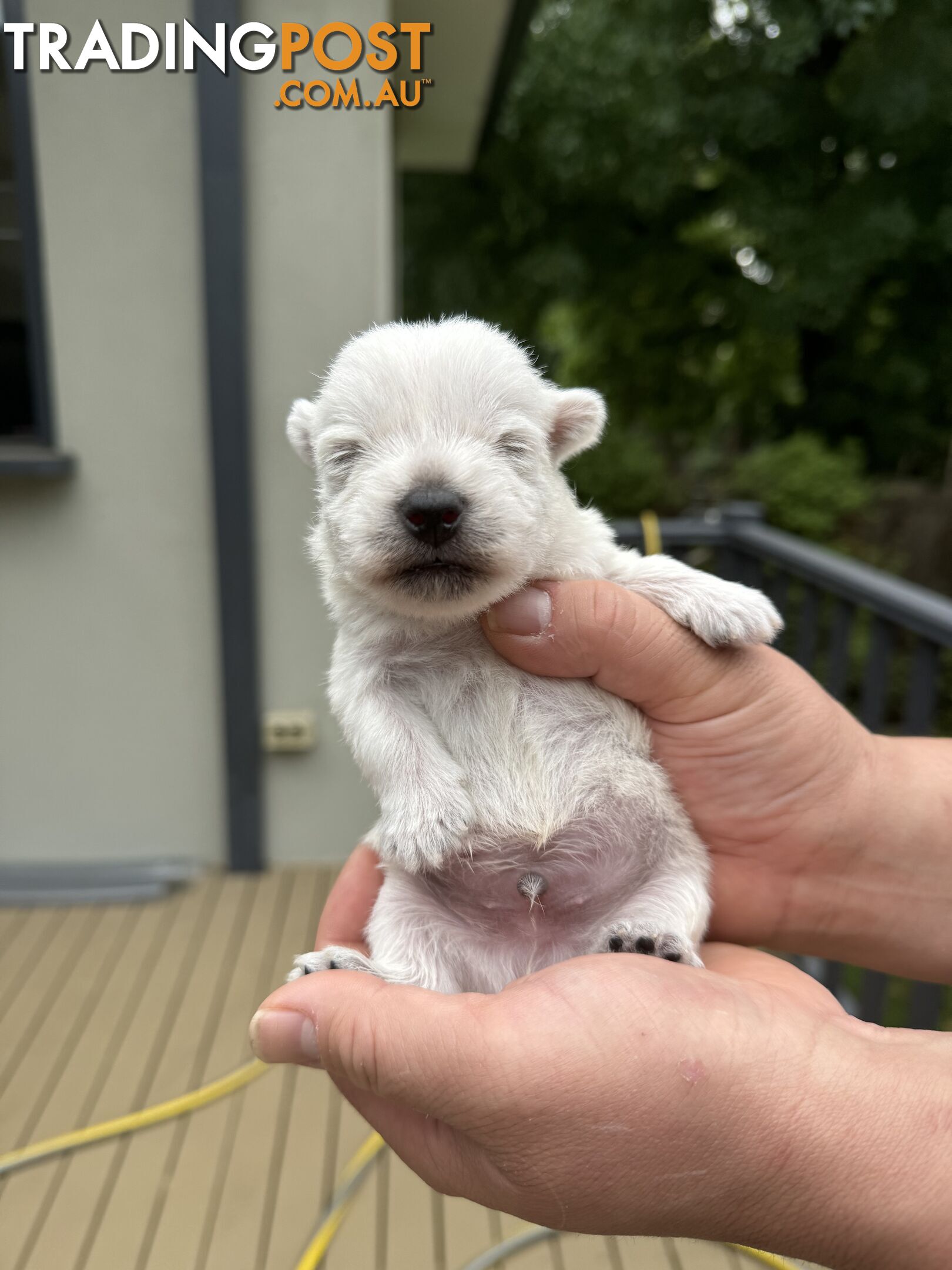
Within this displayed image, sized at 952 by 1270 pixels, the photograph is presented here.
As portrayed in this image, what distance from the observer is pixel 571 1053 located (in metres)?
1.22

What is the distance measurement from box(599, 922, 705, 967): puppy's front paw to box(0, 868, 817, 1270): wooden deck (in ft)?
5.18

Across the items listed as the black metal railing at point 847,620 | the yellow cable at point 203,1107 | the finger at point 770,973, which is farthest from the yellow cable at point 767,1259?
the finger at point 770,973

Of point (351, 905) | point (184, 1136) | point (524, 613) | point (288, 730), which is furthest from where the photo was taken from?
point (288, 730)

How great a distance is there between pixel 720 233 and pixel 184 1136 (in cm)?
891

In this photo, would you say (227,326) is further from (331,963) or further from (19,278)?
(331,963)

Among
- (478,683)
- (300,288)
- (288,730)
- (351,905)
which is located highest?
(300,288)

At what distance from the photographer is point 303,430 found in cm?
173

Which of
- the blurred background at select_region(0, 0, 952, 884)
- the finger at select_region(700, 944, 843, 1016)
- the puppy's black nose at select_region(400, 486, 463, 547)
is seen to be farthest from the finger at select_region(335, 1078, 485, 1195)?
the blurred background at select_region(0, 0, 952, 884)

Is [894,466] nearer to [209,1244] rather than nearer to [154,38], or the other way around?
[154,38]

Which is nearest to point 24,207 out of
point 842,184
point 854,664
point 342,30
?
point 342,30

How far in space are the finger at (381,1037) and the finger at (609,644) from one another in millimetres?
594

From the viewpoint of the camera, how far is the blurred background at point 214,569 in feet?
8.94

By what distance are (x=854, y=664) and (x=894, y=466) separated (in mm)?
4804

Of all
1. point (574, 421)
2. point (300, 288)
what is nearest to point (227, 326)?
point (300, 288)
